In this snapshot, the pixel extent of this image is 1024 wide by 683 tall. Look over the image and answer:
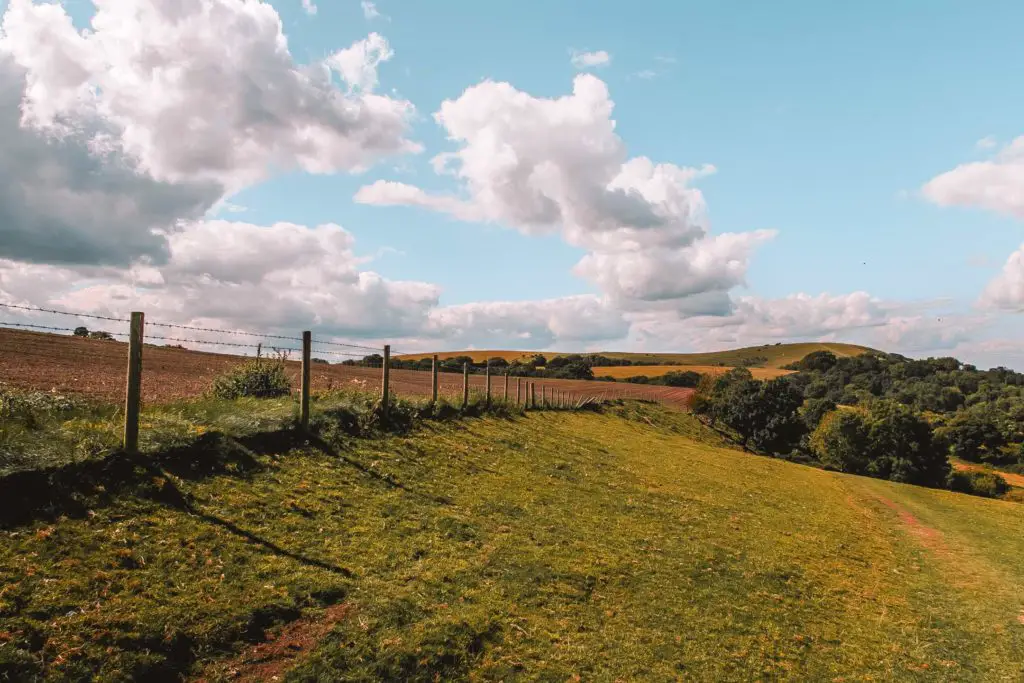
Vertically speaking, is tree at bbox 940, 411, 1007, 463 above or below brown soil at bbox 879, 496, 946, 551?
below

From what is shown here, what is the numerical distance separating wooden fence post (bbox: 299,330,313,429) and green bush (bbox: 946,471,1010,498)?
242ft

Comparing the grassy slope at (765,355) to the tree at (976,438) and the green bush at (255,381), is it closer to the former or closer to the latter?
the tree at (976,438)

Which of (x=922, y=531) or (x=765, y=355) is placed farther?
(x=765, y=355)

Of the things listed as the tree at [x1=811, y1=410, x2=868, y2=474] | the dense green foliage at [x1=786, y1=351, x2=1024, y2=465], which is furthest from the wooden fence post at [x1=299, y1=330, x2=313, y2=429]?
the dense green foliage at [x1=786, y1=351, x2=1024, y2=465]

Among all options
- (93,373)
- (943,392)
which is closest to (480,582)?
(93,373)

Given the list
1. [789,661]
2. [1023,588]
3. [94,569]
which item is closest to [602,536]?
[789,661]


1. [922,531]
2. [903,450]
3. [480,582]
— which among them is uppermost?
[480,582]

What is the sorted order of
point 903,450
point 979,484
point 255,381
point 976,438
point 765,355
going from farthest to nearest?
point 765,355, point 976,438, point 903,450, point 979,484, point 255,381

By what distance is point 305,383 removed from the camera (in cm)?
1448

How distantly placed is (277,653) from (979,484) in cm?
7879

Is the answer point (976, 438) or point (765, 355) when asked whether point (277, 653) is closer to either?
point (976, 438)

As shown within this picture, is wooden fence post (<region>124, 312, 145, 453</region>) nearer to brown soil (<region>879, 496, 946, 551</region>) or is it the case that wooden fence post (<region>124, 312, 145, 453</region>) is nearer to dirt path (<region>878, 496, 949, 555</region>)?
dirt path (<region>878, 496, 949, 555</region>)

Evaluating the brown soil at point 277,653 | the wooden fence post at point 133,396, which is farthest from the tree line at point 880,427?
the wooden fence post at point 133,396

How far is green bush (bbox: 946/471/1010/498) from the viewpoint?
63.0m
